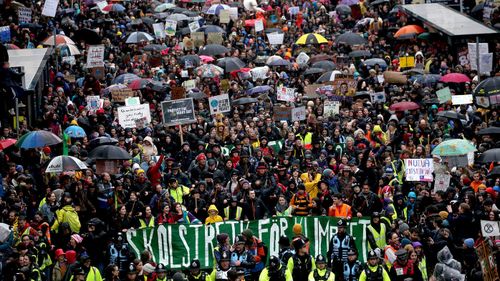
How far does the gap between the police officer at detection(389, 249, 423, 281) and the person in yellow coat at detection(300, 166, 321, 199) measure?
13.6 feet

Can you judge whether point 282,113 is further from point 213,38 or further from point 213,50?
point 213,38

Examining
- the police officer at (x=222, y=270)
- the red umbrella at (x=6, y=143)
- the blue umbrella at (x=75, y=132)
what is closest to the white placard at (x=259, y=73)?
the blue umbrella at (x=75, y=132)

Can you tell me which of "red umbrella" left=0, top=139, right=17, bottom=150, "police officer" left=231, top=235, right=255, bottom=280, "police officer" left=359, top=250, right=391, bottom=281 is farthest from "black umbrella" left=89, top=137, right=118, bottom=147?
"police officer" left=359, top=250, right=391, bottom=281

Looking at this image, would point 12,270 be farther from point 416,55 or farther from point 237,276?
point 416,55

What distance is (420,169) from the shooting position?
27.8m

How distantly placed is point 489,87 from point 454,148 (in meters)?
5.40

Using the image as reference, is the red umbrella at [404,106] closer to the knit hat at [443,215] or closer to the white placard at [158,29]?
the knit hat at [443,215]

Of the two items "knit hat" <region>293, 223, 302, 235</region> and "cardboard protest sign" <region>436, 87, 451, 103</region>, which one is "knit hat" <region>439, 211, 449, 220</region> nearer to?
"knit hat" <region>293, 223, 302, 235</region>

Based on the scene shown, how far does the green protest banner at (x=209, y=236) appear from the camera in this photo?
25531 millimetres

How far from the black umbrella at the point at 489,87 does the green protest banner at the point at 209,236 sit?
28.5ft

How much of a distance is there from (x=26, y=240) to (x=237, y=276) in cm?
337

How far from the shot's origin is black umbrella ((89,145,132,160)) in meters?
29.1

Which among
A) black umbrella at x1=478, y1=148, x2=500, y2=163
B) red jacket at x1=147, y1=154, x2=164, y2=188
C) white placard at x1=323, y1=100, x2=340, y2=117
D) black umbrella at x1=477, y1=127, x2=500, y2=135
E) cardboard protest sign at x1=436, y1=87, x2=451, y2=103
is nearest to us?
black umbrella at x1=478, y1=148, x2=500, y2=163

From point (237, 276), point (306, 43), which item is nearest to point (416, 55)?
point (306, 43)
